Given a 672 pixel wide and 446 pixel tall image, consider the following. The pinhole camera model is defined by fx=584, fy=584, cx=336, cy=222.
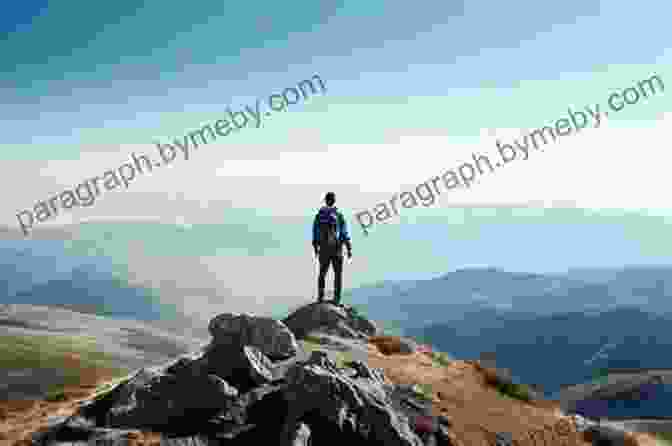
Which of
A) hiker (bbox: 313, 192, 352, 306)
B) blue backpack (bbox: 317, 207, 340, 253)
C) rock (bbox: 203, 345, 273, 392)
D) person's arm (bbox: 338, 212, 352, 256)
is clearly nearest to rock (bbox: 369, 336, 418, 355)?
hiker (bbox: 313, 192, 352, 306)

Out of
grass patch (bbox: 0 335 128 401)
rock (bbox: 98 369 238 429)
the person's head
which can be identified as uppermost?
the person's head

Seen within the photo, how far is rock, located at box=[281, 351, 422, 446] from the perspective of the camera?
1406cm

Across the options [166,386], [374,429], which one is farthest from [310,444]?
[166,386]

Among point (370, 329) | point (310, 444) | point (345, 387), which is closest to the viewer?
point (310, 444)

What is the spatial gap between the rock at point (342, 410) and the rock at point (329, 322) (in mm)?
11151

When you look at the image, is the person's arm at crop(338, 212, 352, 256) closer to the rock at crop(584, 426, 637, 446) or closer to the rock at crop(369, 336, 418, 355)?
the rock at crop(369, 336, 418, 355)

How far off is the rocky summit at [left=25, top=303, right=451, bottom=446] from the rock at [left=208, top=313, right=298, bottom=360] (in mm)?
966

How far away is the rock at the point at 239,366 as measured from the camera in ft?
54.3

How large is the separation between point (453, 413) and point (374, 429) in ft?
11.9

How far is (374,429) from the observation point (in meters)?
14.3

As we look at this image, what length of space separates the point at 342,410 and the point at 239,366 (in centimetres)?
396

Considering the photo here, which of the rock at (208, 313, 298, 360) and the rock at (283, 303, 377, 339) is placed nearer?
the rock at (208, 313, 298, 360)

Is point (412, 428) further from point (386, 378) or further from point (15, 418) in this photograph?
point (15, 418)

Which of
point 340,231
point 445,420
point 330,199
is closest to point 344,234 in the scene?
point 340,231
